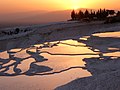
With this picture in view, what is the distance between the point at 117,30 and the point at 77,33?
163 inches

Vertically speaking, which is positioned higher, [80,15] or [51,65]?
[51,65]

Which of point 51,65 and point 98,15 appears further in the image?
point 98,15

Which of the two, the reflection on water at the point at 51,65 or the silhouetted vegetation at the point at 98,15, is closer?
the reflection on water at the point at 51,65

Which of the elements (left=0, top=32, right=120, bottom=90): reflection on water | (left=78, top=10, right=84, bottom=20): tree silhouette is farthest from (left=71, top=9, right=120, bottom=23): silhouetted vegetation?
(left=0, top=32, right=120, bottom=90): reflection on water

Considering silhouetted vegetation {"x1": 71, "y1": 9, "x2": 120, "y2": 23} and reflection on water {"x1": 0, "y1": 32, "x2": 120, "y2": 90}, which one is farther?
silhouetted vegetation {"x1": 71, "y1": 9, "x2": 120, "y2": 23}

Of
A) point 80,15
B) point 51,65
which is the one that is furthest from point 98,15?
point 51,65

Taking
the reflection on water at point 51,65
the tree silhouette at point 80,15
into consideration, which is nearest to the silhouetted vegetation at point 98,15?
the tree silhouette at point 80,15

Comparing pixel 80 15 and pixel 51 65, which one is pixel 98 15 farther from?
pixel 51 65

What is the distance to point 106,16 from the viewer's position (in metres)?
34.4

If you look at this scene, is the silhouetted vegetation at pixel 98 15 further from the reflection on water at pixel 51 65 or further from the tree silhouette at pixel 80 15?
the reflection on water at pixel 51 65

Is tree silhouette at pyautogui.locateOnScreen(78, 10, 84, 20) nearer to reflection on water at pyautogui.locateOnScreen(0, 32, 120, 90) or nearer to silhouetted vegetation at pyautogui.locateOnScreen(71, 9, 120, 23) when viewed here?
silhouetted vegetation at pyautogui.locateOnScreen(71, 9, 120, 23)

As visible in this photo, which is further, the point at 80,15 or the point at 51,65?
the point at 80,15

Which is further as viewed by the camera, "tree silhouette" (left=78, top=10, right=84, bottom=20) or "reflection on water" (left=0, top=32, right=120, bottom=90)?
"tree silhouette" (left=78, top=10, right=84, bottom=20)

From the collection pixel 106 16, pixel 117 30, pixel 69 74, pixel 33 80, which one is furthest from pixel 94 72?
pixel 106 16
